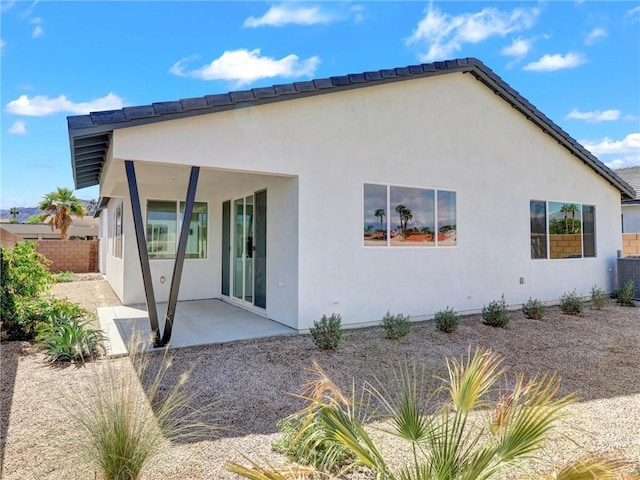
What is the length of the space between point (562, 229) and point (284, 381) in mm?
10040

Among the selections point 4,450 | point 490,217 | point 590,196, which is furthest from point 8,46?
point 590,196

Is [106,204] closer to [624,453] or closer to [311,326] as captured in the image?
[311,326]

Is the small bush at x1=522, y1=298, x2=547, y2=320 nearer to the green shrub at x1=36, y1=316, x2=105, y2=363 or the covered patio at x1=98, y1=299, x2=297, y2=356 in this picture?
the covered patio at x1=98, y1=299, x2=297, y2=356

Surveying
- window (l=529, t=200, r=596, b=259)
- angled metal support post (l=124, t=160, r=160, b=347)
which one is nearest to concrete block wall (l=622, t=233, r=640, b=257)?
window (l=529, t=200, r=596, b=259)

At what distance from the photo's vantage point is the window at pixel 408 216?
26.9 feet

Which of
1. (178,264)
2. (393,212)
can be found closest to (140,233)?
(178,264)

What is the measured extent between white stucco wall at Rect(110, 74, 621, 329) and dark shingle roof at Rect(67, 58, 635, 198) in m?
0.22

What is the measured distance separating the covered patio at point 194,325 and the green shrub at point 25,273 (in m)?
1.45

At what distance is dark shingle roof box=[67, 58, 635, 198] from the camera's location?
5.57 m

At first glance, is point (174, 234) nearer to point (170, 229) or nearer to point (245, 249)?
point (170, 229)

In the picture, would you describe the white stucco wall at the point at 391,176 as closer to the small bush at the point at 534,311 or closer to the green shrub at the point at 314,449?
the small bush at the point at 534,311

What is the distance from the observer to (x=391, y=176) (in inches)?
332

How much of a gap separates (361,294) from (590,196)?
890 cm

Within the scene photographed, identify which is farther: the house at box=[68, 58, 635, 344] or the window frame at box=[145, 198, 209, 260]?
the window frame at box=[145, 198, 209, 260]
